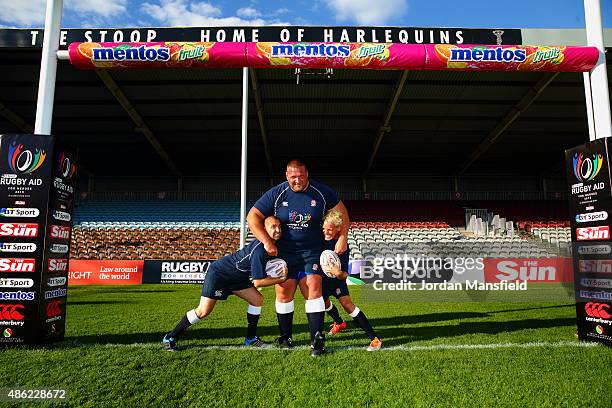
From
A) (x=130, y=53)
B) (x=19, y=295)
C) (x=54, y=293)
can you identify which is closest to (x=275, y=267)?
(x=54, y=293)

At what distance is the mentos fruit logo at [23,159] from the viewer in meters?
4.91

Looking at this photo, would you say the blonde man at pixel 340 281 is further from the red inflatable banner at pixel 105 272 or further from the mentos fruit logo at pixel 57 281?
the red inflatable banner at pixel 105 272

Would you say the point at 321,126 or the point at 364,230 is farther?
the point at 364,230

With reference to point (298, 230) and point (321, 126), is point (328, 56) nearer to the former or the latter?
point (298, 230)

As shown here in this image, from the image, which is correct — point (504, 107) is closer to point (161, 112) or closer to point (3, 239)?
point (161, 112)

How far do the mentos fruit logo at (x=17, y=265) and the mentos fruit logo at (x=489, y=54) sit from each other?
241 inches

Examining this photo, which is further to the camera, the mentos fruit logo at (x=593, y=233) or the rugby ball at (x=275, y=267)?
the mentos fruit logo at (x=593, y=233)

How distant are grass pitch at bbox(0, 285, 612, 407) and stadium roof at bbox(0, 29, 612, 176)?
1164 cm

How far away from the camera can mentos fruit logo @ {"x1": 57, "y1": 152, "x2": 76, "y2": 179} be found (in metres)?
5.15

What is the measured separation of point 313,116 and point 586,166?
17.4 meters

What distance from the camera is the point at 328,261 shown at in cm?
453

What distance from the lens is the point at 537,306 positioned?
844 cm

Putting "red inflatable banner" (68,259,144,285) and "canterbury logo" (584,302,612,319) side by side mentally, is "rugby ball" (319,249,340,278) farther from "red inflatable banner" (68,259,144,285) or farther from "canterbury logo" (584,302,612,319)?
"red inflatable banner" (68,259,144,285)

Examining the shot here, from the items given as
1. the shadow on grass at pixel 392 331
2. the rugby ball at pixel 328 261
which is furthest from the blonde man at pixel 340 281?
the shadow on grass at pixel 392 331
